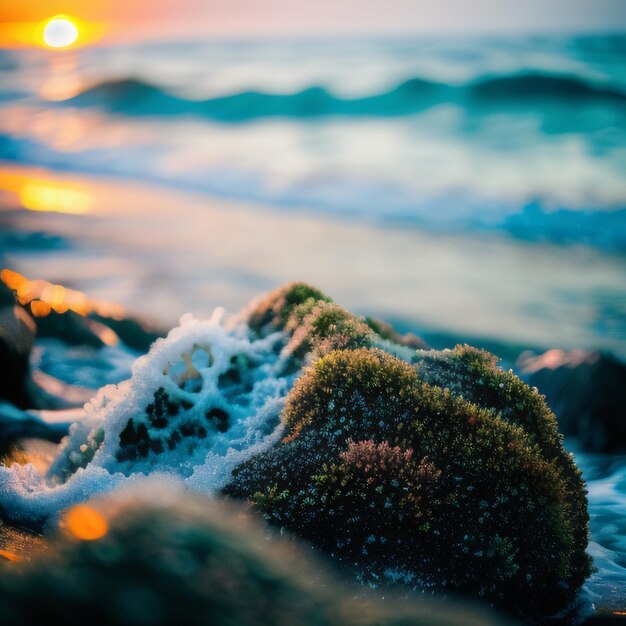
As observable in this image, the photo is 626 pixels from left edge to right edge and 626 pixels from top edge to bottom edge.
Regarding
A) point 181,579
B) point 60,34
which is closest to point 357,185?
point 181,579

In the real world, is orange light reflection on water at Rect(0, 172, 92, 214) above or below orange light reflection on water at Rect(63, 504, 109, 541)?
above

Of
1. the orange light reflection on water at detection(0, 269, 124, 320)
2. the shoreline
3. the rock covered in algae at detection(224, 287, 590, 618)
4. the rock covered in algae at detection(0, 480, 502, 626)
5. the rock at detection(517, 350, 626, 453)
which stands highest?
the shoreline

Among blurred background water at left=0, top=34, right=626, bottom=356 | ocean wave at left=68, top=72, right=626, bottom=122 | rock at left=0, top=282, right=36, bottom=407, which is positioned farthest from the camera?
ocean wave at left=68, top=72, right=626, bottom=122

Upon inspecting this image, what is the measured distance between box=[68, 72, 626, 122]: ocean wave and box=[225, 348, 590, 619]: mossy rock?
20.8 metres

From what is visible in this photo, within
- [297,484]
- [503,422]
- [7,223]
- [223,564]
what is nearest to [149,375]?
[297,484]

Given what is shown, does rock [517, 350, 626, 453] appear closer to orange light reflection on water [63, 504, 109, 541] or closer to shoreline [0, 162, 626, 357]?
shoreline [0, 162, 626, 357]

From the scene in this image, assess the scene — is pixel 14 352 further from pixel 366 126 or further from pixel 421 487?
pixel 366 126

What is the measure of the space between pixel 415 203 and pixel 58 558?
44.6 ft

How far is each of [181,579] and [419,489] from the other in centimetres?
125

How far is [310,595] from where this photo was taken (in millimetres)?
2797

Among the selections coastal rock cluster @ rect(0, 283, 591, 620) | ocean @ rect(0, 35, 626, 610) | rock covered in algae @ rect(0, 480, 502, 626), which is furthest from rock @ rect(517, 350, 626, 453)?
rock covered in algae @ rect(0, 480, 502, 626)

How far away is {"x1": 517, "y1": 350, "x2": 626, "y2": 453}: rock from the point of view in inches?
251

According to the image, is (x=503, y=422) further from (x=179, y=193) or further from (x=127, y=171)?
(x=127, y=171)

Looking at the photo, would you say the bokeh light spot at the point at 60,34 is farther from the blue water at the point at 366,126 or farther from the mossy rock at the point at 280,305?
the mossy rock at the point at 280,305
